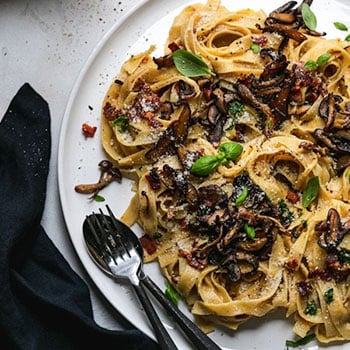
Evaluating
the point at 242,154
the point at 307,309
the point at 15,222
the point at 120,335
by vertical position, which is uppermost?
the point at 15,222

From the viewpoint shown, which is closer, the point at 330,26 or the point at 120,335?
the point at 120,335

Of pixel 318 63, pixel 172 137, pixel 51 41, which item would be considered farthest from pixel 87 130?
pixel 318 63

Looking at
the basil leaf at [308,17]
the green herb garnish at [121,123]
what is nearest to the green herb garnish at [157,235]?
the green herb garnish at [121,123]

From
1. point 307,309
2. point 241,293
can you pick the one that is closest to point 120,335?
point 241,293

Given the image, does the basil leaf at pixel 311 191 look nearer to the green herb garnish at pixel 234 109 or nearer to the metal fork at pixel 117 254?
the green herb garnish at pixel 234 109

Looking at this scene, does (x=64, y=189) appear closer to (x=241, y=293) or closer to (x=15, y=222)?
(x=15, y=222)

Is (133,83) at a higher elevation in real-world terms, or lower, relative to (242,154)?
higher

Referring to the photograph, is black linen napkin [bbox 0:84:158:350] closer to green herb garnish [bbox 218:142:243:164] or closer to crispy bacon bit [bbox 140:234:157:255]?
crispy bacon bit [bbox 140:234:157:255]
